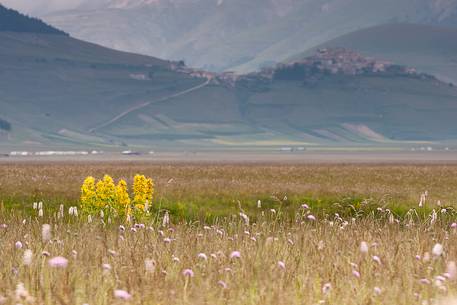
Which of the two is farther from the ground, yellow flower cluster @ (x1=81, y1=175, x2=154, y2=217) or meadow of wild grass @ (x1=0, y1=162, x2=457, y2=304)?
yellow flower cluster @ (x1=81, y1=175, x2=154, y2=217)

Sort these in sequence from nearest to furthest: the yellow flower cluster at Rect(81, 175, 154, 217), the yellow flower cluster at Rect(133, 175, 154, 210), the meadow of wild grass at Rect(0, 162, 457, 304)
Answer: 1. the meadow of wild grass at Rect(0, 162, 457, 304)
2. the yellow flower cluster at Rect(81, 175, 154, 217)
3. the yellow flower cluster at Rect(133, 175, 154, 210)

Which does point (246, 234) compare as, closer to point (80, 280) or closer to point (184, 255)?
point (184, 255)

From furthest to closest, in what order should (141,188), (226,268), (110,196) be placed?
(141,188) → (110,196) → (226,268)

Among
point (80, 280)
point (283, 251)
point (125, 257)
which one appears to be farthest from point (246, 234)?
point (80, 280)

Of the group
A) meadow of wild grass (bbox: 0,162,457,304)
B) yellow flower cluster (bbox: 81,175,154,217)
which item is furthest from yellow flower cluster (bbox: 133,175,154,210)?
meadow of wild grass (bbox: 0,162,457,304)

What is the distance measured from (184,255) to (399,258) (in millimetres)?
3049

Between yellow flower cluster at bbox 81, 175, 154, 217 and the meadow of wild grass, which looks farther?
yellow flower cluster at bbox 81, 175, 154, 217

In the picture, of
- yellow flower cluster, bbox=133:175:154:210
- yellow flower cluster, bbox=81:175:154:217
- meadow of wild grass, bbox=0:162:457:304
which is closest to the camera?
meadow of wild grass, bbox=0:162:457:304

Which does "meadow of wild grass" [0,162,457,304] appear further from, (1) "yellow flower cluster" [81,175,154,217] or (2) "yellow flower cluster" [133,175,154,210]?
(2) "yellow flower cluster" [133,175,154,210]

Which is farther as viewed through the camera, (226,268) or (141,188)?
(141,188)

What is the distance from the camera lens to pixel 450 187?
173ft

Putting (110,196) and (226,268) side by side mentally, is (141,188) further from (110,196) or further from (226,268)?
(226,268)

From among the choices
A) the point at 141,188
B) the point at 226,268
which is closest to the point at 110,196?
the point at 141,188

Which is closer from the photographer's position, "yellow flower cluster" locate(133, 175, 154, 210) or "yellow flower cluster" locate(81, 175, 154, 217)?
"yellow flower cluster" locate(81, 175, 154, 217)
